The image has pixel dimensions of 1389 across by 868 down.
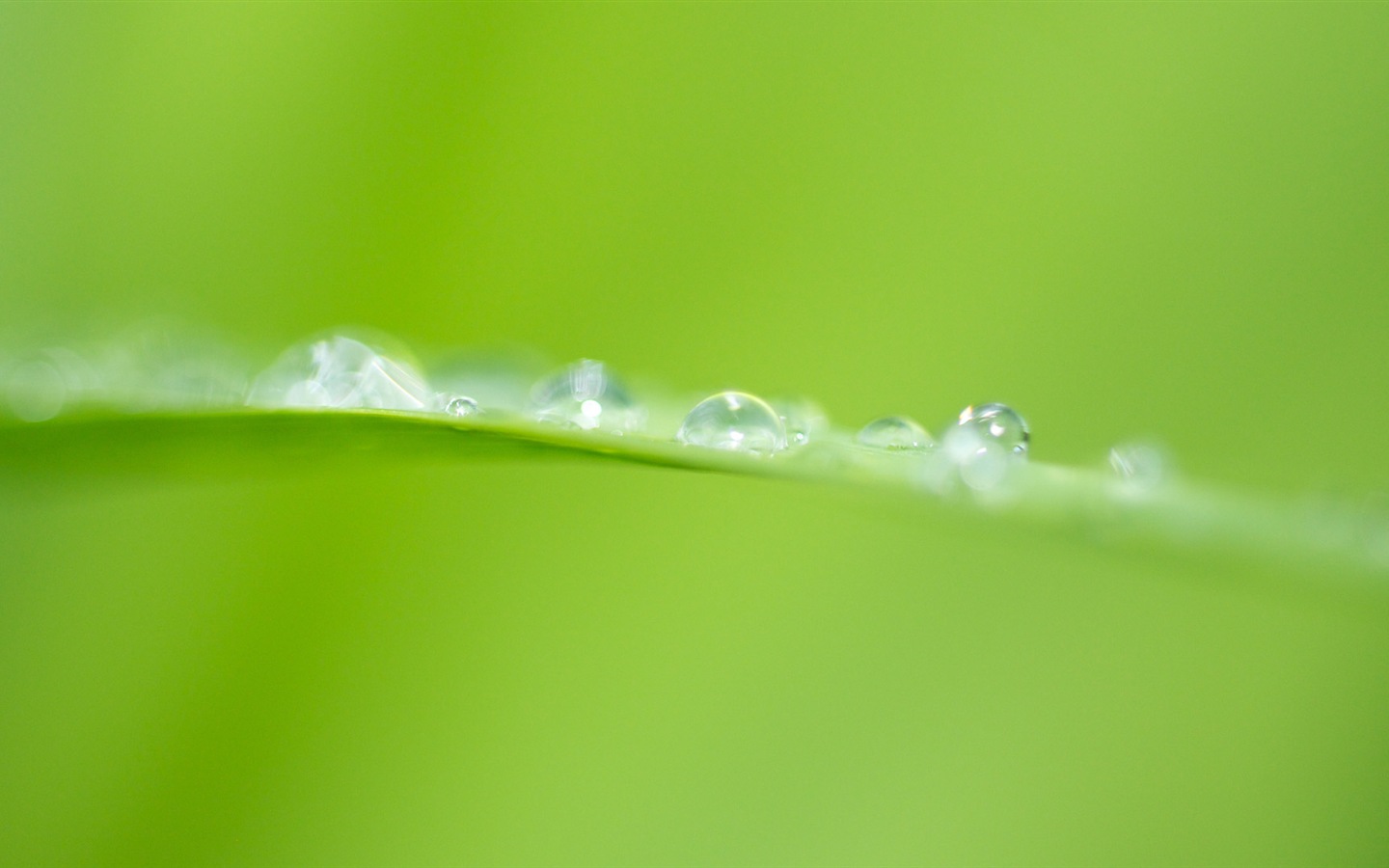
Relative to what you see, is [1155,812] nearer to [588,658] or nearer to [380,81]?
[588,658]

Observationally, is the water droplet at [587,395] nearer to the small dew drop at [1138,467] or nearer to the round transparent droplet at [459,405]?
the round transparent droplet at [459,405]

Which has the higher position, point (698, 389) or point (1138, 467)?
point (698, 389)

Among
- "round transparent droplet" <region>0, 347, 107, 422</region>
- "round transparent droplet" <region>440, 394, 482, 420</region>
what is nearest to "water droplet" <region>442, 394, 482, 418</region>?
"round transparent droplet" <region>440, 394, 482, 420</region>

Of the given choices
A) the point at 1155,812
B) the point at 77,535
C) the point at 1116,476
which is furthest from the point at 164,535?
the point at 1155,812

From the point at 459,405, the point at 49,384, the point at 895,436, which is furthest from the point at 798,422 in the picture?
the point at 49,384

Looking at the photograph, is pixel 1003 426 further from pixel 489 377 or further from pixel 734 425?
pixel 489 377

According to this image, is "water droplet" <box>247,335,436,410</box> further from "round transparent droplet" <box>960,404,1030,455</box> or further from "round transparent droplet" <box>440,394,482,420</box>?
"round transparent droplet" <box>960,404,1030,455</box>
